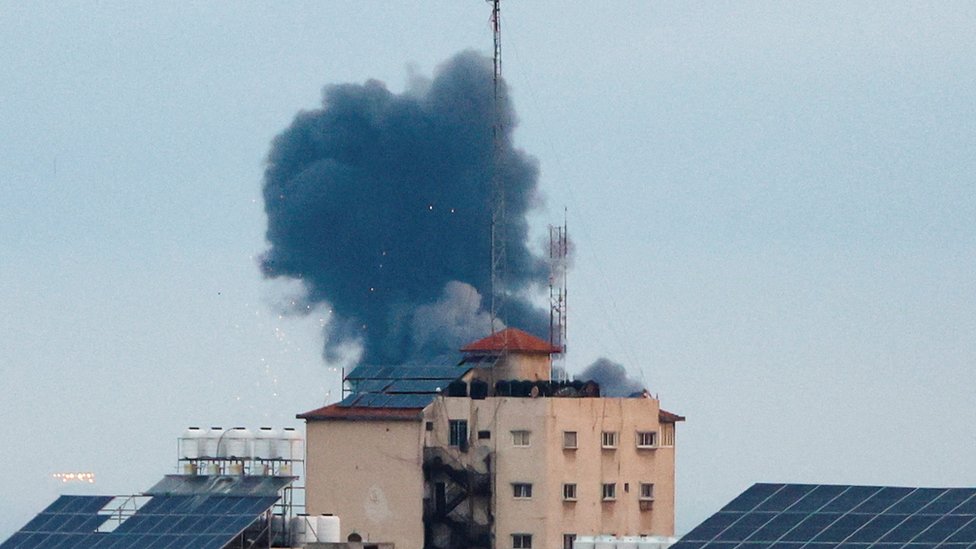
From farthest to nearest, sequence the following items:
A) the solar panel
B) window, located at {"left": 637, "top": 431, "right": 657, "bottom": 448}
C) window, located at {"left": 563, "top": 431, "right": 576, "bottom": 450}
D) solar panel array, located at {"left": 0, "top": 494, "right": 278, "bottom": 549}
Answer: window, located at {"left": 637, "top": 431, "right": 657, "bottom": 448} → the solar panel → window, located at {"left": 563, "top": 431, "right": 576, "bottom": 450} → solar panel array, located at {"left": 0, "top": 494, "right": 278, "bottom": 549}

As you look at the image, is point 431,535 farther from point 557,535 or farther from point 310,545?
point 310,545

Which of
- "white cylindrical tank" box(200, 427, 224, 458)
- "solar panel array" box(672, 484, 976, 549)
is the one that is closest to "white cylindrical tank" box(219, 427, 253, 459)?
"white cylindrical tank" box(200, 427, 224, 458)

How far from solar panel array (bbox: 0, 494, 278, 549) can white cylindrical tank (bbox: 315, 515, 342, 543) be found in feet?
11.4

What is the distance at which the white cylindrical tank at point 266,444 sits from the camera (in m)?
184

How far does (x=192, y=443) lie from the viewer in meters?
188

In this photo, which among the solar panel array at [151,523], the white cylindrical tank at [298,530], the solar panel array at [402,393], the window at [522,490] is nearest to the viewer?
the solar panel array at [151,523]

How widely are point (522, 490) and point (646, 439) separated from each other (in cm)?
771

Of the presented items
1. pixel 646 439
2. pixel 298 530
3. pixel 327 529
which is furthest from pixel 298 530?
pixel 646 439

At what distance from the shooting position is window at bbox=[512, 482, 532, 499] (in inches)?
7692

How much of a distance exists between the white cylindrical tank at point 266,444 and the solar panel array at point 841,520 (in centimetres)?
3826

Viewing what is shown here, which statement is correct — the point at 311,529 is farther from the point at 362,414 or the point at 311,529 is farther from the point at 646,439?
the point at 646,439

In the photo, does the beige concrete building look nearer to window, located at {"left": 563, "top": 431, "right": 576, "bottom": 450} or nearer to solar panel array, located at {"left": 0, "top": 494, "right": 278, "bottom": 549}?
window, located at {"left": 563, "top": 431, "right": 576, "bottom": 450}

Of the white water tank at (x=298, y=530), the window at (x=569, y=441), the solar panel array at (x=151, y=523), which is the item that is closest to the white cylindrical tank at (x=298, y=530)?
the white water tank at (x=298, y=530)

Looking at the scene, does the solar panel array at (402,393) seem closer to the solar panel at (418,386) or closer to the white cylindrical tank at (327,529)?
the solar panel at (418,386)
